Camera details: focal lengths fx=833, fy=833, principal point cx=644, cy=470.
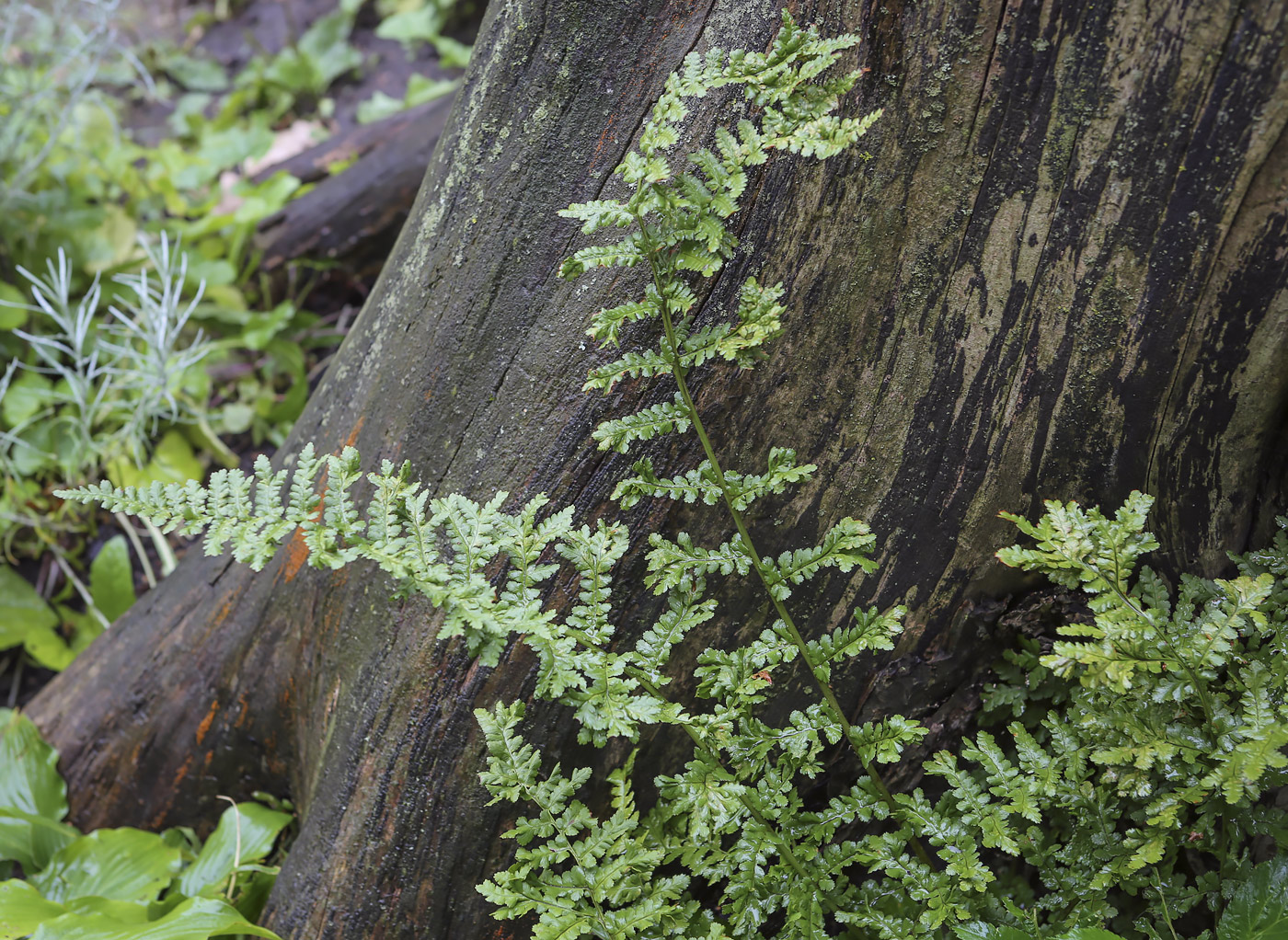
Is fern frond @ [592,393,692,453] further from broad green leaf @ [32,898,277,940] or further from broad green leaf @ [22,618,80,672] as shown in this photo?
broad green leaf @ [22,618,80,672]

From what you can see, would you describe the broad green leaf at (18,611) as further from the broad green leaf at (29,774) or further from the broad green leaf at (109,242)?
the broad green leaf at (109,242)

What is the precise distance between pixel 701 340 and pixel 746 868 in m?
0.90

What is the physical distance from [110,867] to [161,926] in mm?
743

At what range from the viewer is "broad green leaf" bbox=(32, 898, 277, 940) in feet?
5.34

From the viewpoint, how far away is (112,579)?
3.05m

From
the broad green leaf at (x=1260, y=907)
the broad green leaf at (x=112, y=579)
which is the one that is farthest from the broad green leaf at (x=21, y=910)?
the broad green leaf at (x=1260, y=907)

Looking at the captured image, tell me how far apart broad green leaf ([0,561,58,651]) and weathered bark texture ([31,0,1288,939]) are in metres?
1.74

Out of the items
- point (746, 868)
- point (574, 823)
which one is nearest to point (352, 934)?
point (574, 823)

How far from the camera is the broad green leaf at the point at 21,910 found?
1.76 m

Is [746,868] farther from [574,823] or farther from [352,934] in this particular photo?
[352,934]

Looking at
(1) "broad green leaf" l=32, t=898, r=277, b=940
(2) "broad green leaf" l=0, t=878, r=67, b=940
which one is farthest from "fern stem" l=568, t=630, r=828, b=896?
(2) "broad green leaf" l=0, t=878, r=67, b=940

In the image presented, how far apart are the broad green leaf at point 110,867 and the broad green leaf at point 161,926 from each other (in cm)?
45

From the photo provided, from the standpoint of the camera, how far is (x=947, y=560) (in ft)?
5.49

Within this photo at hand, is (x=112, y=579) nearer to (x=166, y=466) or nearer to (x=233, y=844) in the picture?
(x=166, y=466)
